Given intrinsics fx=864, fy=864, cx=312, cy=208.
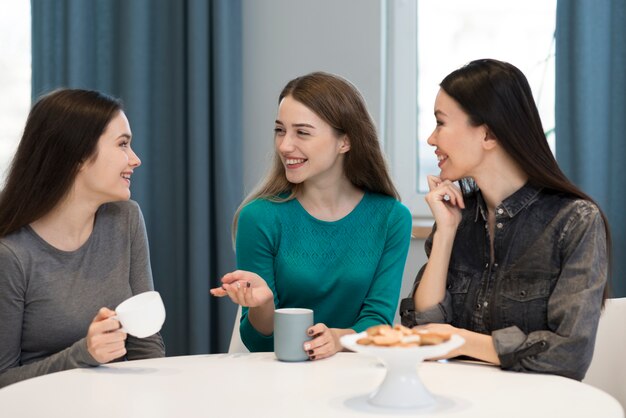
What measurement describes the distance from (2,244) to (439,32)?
1980 mm

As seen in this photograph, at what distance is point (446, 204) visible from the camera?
1871 mm

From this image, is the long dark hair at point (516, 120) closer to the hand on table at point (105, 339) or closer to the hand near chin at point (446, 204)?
the hand near chin at point (446, 204)

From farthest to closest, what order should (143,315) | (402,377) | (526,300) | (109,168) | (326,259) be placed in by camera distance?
(326,259) → (109,168) → (526,300) → (143,315) → (402,377)

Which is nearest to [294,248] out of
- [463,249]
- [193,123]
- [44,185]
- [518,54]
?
[463,249]

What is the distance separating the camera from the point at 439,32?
331 centimetres

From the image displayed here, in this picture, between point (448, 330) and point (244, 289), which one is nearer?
point (448, 330)

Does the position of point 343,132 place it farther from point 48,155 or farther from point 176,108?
→ point 176,108

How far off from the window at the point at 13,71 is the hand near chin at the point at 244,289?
6.78 ft

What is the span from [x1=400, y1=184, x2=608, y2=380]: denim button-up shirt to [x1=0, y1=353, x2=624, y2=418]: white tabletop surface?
65 millimetres

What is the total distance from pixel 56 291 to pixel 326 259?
66 cm

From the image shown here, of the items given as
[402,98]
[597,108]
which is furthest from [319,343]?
[402,98]

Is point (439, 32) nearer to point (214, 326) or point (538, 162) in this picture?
point (214, 326)

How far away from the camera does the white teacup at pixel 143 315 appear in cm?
157

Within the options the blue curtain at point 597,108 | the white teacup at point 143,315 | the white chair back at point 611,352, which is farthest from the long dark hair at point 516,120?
the blue curtain at point 597,108
